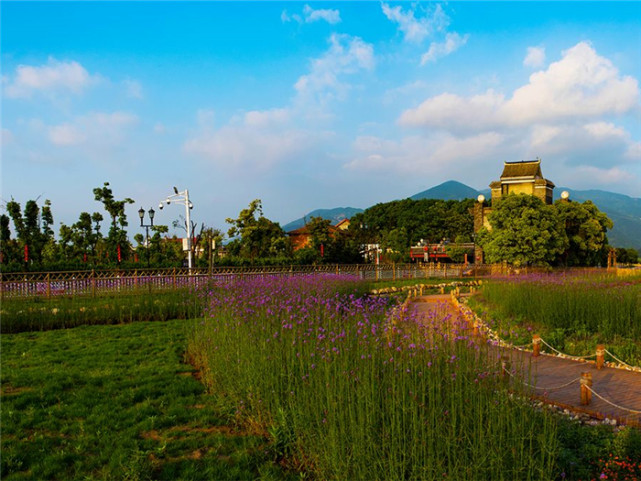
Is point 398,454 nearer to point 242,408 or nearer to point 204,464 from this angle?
point 204,464

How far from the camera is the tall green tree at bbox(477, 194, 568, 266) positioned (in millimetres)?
29547

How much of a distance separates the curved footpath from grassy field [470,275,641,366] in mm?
722

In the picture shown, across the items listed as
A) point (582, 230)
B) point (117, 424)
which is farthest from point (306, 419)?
point (582, 230)

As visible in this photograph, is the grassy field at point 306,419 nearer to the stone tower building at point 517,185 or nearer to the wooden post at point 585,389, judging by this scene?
the wooden post at point 585,389

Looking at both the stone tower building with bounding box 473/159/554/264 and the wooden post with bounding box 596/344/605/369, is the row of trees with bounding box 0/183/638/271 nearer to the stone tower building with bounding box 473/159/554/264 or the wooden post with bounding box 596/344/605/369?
the stone tower building with bounding box 473/159/554/264

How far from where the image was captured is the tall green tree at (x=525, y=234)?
29547 millimetres

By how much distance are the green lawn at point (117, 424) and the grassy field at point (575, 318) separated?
5.14m

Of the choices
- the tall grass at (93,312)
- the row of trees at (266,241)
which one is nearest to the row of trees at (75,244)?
the row of trees at (266,241)

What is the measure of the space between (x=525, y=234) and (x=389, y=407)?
29571mm

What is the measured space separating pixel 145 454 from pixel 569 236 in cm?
3725

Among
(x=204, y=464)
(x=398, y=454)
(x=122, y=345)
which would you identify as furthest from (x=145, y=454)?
(x=122, y=345)

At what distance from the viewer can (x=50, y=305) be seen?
12570mm

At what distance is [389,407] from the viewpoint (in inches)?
135

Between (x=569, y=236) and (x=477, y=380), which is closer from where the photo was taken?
(x=477, y=380)
